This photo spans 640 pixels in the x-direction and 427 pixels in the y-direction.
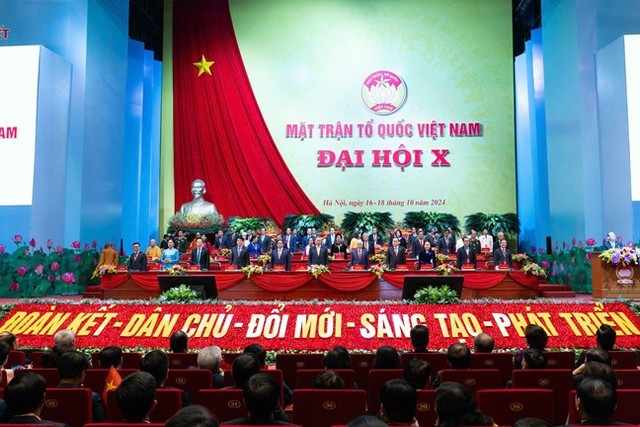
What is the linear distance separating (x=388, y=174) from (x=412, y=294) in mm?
9199

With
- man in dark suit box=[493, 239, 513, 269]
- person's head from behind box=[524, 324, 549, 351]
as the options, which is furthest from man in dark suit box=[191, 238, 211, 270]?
person's head from behind box=[524, 324, 549, 351]

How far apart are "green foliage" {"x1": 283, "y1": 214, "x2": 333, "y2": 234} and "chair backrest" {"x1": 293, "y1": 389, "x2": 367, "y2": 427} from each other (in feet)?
41.1

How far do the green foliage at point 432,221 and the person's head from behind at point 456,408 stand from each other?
43.4 ft

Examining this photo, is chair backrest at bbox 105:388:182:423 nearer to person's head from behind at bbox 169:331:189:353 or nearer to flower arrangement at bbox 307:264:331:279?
person's head from behind at bbox 169:331:189:353

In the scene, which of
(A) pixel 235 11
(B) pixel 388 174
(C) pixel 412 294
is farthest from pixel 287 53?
(C) pixel 412 294

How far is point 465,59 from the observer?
1630 centimetres

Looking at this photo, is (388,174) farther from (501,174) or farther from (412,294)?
(412,294)

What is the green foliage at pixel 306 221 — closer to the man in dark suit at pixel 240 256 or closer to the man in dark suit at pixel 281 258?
the man in dark suit at pixel 240 256

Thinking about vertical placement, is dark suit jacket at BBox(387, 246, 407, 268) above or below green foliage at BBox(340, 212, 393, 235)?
below

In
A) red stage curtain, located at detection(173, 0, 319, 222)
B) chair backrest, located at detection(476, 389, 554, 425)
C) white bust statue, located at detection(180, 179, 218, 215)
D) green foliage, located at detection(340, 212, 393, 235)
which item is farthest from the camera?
red stage curtain, located at detection(173, 0, 319, 222)

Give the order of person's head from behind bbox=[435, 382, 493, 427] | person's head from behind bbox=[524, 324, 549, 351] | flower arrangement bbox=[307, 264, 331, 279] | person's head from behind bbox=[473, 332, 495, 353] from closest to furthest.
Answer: person's head from behind bbox=[435, 382, 493, 427]
person's head from behind bbox=[524, 324, 549, 351]
person's head from behind bbox=[473, 332, 495, 353]
flower arrangement bbox=[307, 264, 331, 279]

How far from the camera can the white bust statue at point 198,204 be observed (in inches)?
625

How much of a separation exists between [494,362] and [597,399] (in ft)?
5.80

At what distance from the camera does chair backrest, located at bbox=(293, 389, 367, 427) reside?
8.37ft
